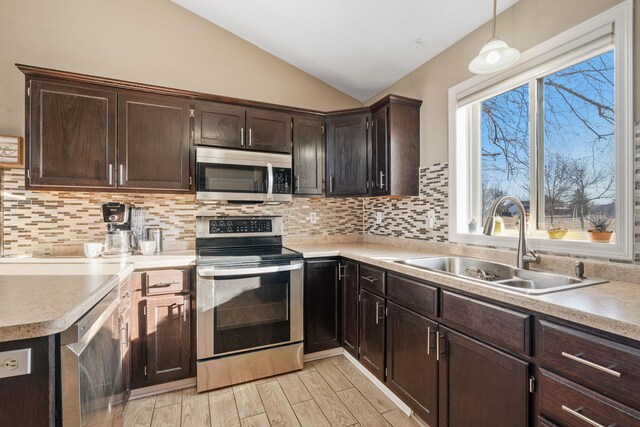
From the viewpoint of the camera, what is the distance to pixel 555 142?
185 centimetres

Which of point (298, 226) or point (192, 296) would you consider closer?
point (192, 296)

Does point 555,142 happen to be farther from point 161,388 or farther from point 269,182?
point 161,388

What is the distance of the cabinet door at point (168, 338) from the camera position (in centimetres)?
209

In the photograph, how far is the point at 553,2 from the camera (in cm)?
171

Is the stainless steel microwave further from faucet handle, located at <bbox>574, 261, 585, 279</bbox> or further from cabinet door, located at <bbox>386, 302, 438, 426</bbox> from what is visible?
faucet handle, located at <bbox>574, 261, 585, 279</bbox>

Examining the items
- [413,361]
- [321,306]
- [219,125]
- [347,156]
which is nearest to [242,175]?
[219,125]

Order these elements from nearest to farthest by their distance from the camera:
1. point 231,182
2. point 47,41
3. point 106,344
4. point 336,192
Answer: point 106,344, point 47,41, point 231,182, point 336,192

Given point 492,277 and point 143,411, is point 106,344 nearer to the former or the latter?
point 143,411

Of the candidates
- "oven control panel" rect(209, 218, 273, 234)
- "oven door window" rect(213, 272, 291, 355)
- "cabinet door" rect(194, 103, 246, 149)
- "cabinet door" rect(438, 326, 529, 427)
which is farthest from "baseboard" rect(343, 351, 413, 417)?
"cabinet door" rect(194, 103, 246, 149)

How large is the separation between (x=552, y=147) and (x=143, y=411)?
9.87 feet

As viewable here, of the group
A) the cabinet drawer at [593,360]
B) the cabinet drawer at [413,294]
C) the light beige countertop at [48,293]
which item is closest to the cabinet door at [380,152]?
the cabinet drawer at [413,294]

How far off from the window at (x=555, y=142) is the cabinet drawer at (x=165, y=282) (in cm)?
199

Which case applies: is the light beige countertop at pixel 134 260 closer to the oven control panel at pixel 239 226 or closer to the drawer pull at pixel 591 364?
the oven control panel at pixel 239 226

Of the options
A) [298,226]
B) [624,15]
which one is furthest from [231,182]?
[624,15]
